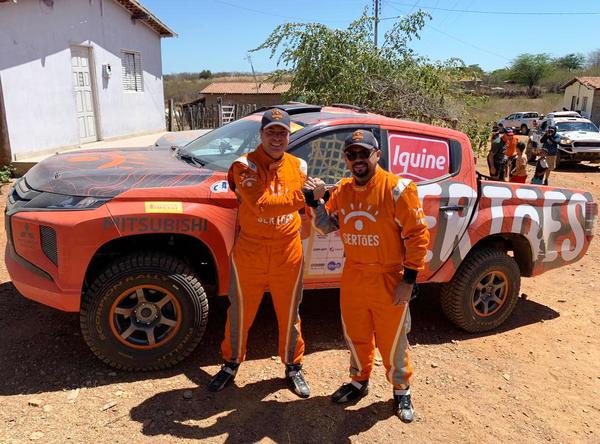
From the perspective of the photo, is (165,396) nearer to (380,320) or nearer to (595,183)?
(380,320)

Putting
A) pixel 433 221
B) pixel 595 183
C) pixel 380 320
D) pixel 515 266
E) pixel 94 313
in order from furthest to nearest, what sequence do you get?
pixel 595 183
pixel 515 266
pixel 433 221
pixel 94 313
pixel 380 320

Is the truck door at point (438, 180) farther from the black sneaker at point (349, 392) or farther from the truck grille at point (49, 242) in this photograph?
the truck grille at point (49, 242)

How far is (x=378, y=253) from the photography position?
9.58ft

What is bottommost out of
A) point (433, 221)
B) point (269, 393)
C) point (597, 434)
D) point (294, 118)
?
point (597, 434)

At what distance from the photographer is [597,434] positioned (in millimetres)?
3271

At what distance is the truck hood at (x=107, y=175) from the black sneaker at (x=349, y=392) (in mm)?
1673

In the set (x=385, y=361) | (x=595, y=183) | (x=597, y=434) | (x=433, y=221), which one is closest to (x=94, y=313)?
(x=385, y=361)

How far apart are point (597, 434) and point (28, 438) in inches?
136

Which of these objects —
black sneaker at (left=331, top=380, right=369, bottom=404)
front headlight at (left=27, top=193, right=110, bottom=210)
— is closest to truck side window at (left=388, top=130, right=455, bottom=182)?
black sneaker at (left=331, top=380, right=369, bottom=404)

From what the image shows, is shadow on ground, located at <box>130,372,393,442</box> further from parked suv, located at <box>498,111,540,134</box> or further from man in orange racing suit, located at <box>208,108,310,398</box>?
parked suv, located at <box>498,111,540,134</box>

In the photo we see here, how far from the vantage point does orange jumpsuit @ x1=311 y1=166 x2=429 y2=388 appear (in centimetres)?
282

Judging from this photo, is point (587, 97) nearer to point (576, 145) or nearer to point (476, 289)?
point (576, 145)

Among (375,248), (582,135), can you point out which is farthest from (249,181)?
(582,135)

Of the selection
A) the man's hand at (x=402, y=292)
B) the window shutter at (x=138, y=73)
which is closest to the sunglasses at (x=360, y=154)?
the man's hand at (x=402, y=292)
